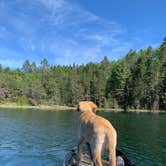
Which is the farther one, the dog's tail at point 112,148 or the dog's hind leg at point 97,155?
the dog's hind leg at point 97,155

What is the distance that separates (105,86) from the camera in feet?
284

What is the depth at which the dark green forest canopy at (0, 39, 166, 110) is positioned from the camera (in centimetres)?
8019

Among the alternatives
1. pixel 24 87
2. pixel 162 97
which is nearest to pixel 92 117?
pixel 162 97

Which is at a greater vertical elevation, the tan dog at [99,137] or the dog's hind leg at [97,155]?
the tan dog at [99,137]

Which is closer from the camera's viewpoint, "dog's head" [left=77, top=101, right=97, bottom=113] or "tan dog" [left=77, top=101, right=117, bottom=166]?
"tan dog" [left=77, top=101, right=117, bottom=166]

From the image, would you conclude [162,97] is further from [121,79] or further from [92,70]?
[92,70]

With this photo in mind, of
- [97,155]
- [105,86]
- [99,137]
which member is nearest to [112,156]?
[97,155]

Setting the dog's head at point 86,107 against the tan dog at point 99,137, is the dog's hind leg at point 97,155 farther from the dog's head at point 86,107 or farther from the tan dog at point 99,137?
the dog's head at point 86,107

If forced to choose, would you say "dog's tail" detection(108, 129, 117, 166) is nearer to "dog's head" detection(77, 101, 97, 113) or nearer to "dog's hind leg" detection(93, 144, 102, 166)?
"dog's hind leg" detection(93, 144, 102, 166)

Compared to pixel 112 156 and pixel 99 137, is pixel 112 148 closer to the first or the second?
pixel 112 156

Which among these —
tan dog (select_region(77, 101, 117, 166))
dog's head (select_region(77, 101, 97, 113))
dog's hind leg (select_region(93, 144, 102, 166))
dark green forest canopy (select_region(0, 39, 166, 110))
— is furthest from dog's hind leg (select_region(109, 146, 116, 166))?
dark green forest canopy (select_region(0, 39, 166, 110))

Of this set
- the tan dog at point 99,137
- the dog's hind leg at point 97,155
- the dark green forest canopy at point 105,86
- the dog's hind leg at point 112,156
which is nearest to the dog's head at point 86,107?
the tan dog at point 99,137

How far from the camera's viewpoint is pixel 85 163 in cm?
1011

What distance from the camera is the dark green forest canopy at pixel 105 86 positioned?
80.2 meters
